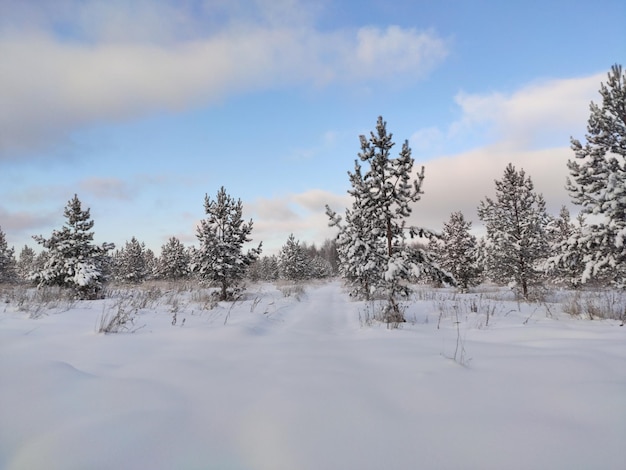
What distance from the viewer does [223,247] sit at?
47.7 ft

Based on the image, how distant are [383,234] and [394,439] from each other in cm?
651

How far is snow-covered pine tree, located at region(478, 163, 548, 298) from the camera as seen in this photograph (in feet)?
51.3

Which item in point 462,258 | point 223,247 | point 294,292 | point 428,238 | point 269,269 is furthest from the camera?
point 269,269

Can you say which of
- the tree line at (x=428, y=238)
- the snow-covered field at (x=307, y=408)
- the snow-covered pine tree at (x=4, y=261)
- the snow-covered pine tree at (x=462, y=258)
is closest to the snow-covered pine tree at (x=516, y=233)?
the tree line at (x=428, y=238)

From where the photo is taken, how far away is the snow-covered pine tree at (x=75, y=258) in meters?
14.1

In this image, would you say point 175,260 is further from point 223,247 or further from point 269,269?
point 223,247

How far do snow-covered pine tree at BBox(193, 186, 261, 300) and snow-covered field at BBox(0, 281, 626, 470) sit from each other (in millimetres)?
11018

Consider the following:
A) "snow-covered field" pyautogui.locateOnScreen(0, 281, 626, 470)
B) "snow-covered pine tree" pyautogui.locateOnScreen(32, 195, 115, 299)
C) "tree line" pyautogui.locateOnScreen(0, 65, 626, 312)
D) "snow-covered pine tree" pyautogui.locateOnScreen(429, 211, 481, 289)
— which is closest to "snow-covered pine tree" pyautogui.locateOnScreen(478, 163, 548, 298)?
"tree line" pyautogui.locateOnScreen(0, 65, 626, 312)

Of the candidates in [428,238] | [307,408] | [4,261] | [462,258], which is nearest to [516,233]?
[462,258]

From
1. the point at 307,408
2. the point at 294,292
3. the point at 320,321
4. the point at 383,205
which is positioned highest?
the point at 383,205

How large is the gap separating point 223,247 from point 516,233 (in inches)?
603

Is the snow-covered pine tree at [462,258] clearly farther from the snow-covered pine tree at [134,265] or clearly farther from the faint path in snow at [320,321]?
the snow-covered pine tree at [134,265]

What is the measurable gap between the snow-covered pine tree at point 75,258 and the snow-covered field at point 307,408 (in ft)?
42.1

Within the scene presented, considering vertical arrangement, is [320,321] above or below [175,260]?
below
